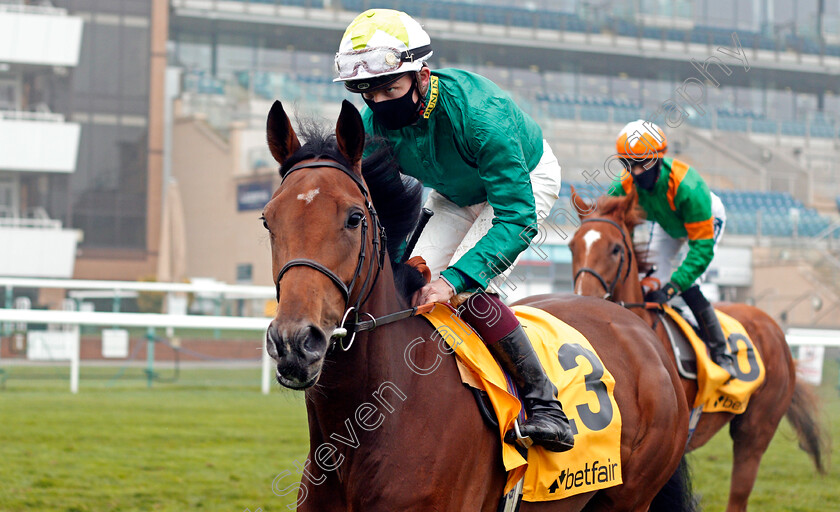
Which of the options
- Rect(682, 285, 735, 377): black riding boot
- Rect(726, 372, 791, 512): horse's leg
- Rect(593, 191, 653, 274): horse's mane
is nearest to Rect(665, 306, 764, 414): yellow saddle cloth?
Rect(682, 285, 735, 377): black riding boot

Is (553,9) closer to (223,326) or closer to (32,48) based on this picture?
(32,48)

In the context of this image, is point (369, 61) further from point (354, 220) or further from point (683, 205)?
point (683, 205)

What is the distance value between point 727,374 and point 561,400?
7.73 feet

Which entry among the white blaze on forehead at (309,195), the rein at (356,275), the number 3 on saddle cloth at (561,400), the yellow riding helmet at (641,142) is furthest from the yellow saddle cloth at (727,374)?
the white blaze on forehead at (309,195)

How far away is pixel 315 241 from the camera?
2.23 m

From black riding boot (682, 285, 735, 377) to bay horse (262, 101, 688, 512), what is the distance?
272 centimetres

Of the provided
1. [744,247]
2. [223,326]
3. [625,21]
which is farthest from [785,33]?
[223,326]

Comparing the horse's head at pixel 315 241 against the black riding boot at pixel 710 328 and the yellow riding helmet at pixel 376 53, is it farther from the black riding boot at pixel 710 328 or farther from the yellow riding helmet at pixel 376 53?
the black riding boot at pixel 710 328

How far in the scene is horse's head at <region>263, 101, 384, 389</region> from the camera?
2.09m

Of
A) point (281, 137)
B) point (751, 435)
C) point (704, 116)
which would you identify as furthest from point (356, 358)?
point (704, 116)

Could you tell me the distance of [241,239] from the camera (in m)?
23.5

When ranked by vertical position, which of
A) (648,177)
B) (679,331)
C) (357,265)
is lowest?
(679,331)

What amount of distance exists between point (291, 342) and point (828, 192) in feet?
94.3

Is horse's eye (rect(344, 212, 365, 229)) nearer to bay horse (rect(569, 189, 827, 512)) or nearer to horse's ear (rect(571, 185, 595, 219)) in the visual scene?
bay horse (rect(569, 189, 827, 512))
